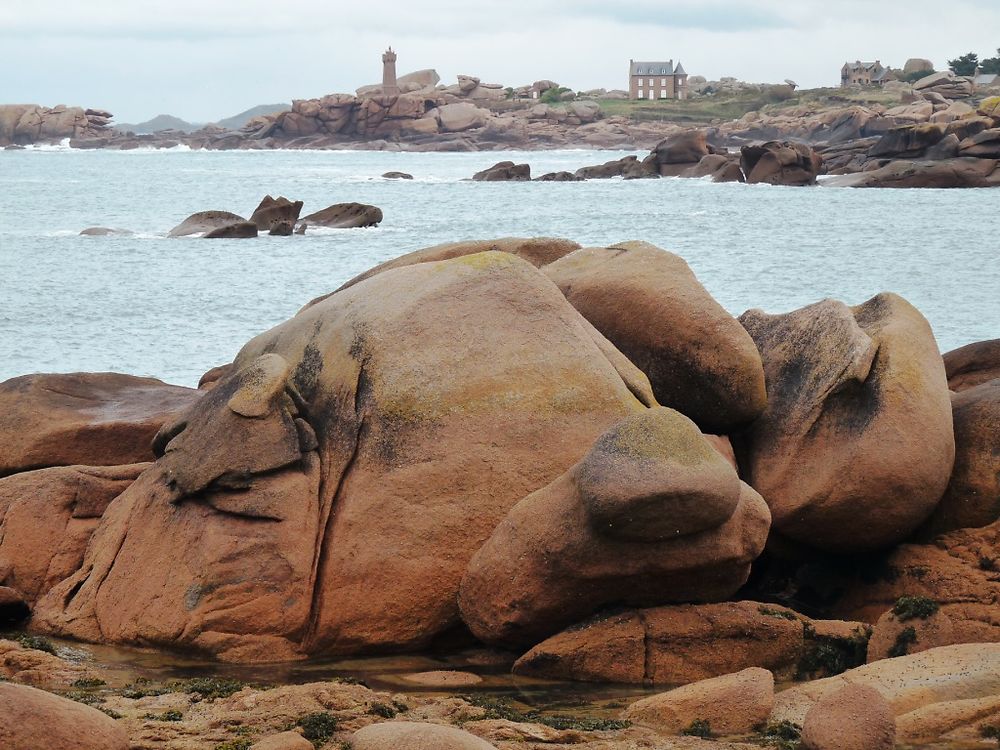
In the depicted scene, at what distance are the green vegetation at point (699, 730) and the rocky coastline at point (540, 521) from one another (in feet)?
0.03

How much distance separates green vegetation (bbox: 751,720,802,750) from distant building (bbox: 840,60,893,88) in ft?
469

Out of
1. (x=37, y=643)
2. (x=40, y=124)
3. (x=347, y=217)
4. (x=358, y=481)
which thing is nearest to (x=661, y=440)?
(x=358, y=481)

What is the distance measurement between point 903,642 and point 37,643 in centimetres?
497

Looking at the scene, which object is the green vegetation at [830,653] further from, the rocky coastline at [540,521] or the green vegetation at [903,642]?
the green vegetation at [903,642]

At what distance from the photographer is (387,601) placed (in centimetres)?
764

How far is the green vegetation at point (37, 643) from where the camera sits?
7.38 meters

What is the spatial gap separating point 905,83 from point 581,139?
3441 centimetres

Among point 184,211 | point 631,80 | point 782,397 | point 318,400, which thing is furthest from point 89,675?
point 631,80

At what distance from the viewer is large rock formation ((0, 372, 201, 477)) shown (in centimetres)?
973

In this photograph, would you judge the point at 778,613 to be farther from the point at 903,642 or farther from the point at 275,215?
the point at 275,215

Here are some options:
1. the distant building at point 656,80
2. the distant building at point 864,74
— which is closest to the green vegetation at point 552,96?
the distant building at point 656,80

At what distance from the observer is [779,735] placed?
5.84 m

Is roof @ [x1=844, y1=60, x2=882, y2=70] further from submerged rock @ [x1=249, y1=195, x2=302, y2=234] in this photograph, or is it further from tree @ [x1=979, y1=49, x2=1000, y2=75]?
submerged rock @ [x1=249, y1=195, x2=302, y2=234]

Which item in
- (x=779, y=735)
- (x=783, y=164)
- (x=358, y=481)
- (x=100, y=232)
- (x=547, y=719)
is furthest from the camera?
(x=783, y=164)
